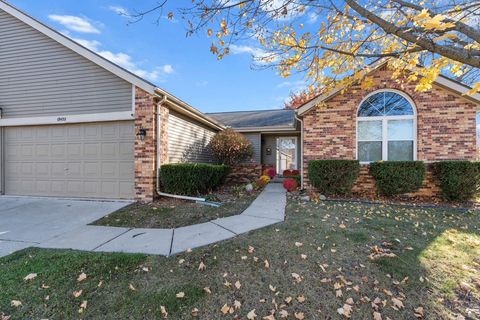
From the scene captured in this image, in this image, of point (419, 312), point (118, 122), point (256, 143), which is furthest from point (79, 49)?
point (419, 312)

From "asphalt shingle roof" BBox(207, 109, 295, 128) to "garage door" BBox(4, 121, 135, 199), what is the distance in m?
7.63

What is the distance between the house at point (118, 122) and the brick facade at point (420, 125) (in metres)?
0.03

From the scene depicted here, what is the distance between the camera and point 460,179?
7.02 metres

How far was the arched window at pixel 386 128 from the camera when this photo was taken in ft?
26.2

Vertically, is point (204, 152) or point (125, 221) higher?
point (204, 152)

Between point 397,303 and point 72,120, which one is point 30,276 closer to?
point 397,303

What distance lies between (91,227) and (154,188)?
7.78 ft

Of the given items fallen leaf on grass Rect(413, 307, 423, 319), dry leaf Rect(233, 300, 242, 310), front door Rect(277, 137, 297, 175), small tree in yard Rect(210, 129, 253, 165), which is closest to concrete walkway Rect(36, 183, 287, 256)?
dry leaf Rect(233, 300, 242, 310)

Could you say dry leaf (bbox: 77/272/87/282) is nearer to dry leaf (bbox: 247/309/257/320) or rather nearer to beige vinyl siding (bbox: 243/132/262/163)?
dry leaf (bbox: 247/309/257/320)

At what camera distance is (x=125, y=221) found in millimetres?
5484

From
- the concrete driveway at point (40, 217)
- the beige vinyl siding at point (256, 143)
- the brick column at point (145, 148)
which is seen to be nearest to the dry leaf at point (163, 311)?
the concrete driveway at point (40, 217)

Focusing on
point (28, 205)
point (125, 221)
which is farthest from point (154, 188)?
point (28, 205)

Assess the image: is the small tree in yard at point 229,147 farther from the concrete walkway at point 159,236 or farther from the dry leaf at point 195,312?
the dry leaf at point 195,312

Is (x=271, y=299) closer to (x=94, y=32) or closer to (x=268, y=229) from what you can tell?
(x=268, y=229)
